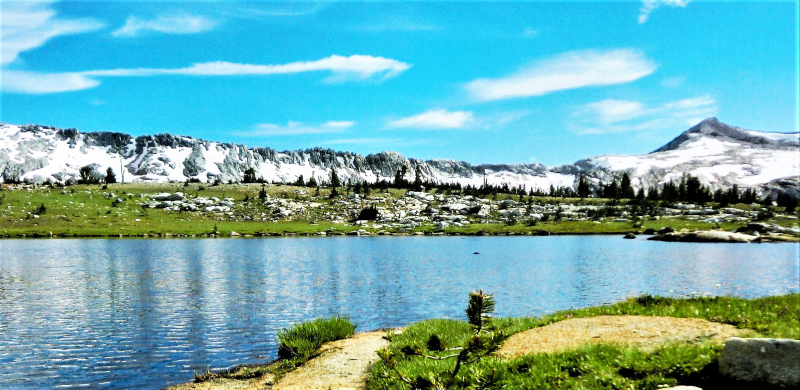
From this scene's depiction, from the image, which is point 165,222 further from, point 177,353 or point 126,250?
point 177,353

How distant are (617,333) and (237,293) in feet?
119

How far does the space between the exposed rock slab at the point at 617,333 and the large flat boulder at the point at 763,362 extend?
9.78 feet

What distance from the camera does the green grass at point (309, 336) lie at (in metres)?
23.3

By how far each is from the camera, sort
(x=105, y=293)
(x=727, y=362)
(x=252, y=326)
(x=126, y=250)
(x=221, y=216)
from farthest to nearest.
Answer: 1. (x=221, y=216)
2. (x=126, y=250)
3. (x=105, y=293)
4. (x=252, y=326)
5. (x=727, y=362)

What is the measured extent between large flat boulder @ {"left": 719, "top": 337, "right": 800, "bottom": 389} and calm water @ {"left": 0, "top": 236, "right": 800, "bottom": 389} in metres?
19.8

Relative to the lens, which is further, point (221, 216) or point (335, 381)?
point (221, 216)

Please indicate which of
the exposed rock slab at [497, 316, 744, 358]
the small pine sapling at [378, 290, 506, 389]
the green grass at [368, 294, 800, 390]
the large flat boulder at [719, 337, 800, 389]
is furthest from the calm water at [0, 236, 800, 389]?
the large flat boulder at [719, 337, 800, 389]

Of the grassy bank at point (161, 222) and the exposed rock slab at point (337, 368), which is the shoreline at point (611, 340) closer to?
the exposed rock slab at point (337, 368)

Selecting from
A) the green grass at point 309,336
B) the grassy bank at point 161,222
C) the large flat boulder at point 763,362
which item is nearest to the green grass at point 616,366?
the large flat boulder at point 763,362

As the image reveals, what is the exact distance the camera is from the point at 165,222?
159625 millimetres

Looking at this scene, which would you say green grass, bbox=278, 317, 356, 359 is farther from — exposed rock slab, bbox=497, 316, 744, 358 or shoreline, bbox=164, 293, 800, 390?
exposed rock slab, bbox=497, 316, 744, 358

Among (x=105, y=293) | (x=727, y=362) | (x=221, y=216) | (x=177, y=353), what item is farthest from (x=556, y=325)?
(x=221, y=216)

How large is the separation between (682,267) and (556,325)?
2226 inches

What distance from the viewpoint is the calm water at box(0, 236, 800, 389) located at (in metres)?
24.6
